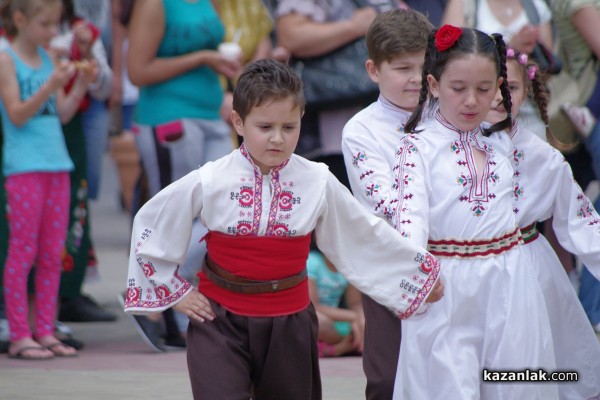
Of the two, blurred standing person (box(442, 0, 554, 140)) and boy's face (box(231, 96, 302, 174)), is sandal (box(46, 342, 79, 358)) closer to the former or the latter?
blurred standing person (box(442, 0, 554, 140))

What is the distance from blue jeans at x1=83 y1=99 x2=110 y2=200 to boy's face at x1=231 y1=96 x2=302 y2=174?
10.7 ft

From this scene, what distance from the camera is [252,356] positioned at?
4520 millimetres

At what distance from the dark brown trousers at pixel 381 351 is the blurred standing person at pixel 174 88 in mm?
2110

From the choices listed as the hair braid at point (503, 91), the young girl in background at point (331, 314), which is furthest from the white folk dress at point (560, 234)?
the young girl in background at point (331, 314)

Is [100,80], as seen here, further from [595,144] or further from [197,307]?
[197,307]

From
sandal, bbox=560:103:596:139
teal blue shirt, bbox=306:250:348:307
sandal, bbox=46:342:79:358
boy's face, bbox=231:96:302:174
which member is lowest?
sandal, bbox=46:342:79:358

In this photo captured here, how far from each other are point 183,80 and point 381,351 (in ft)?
8.34

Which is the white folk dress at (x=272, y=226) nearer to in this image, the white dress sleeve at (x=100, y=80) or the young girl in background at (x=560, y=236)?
the young girl in background at (x=560, y=236)

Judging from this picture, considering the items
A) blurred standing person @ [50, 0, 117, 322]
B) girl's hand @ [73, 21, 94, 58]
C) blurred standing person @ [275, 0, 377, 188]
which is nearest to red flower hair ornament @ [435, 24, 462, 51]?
blurred standing person @ [275, 0, 377, 188]

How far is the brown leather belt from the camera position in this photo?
→ 14.7ft

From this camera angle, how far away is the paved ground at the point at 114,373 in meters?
5.79

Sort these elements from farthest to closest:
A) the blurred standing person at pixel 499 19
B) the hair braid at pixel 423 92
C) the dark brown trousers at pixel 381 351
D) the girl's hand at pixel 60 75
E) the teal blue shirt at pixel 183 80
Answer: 1. the teal blue shirt at pixel 183 80
2. the blurred standing person at pixel 499 19
3. the girl's hand at pixel 60 75
4. the dark brown trousers at pixel 381 351
5. the hair braid at pixel 423 92

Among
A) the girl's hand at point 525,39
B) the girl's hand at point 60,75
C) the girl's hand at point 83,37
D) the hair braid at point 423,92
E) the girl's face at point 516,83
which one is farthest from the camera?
the girl's hand at point 83,37

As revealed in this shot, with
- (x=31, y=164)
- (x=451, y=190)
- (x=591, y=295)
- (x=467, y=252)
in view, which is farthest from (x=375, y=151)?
(x=591, y=295)
